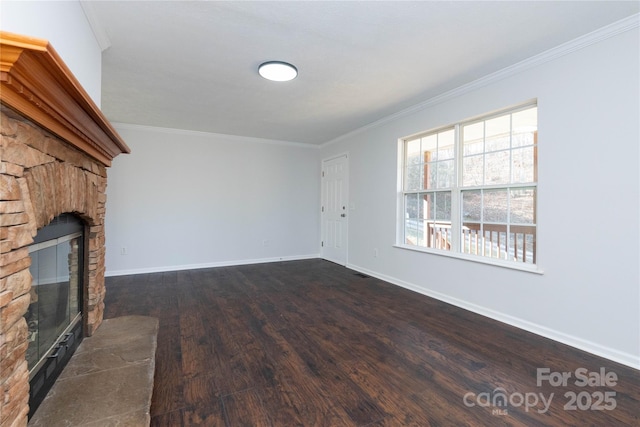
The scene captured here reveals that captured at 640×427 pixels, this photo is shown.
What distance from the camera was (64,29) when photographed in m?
1.56

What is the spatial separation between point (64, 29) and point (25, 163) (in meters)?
1.02

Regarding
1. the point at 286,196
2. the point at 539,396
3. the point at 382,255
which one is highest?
the point at 286,196

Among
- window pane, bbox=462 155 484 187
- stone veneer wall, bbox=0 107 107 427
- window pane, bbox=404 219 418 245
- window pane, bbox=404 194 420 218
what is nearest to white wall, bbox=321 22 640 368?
window pane, bbox=462 155 484 187

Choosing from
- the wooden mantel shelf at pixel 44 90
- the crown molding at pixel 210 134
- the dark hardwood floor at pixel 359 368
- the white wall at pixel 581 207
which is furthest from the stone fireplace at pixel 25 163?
the crown molding at pixel 210 134

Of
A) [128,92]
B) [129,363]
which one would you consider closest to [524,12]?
[129,363]

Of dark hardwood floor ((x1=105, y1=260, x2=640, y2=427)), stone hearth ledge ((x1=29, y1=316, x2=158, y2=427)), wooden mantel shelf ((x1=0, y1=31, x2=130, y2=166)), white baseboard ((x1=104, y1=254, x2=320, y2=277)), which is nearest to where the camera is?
wooden mantel shelf ((x1=0, y1=31, x2=130, y2=166))

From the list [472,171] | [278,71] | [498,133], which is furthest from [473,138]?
[278,71]

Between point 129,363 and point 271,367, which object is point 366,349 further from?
point 129,363

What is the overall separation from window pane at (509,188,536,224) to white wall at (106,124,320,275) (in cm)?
374

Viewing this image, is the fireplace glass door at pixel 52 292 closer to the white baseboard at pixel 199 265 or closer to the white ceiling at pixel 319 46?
the white ceiling at pixel 319 46

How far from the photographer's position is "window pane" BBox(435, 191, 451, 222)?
3.38 m

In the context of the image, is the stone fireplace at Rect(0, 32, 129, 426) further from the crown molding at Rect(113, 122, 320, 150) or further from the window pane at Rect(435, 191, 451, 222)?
the crown molding at Rect(113, 122, 320, 150)

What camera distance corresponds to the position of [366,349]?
2.20m

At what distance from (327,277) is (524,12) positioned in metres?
3.59
